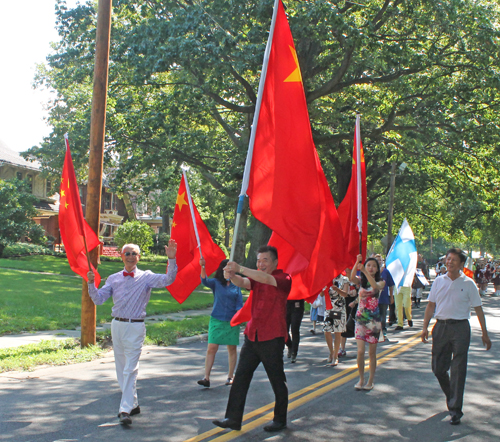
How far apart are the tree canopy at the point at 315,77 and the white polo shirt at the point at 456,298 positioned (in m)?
10.8

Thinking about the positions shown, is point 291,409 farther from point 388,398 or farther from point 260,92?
point 260,92

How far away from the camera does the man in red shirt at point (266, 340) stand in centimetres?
568

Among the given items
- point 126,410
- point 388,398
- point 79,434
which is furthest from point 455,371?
point 79,434

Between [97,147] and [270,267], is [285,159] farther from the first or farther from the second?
[97,147]

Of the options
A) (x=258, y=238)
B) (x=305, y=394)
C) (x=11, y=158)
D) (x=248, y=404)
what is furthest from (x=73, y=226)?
(x=11, y=158)

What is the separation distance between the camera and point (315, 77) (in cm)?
2352

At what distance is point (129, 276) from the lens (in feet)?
20.7

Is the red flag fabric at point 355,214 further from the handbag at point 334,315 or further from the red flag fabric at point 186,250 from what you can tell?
the handbag at point 334,315

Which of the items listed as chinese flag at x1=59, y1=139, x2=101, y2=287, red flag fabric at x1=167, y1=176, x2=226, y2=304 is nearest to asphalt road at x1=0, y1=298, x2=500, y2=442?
red flag fabric at x1=167, y1=176, x2=226, y2=304

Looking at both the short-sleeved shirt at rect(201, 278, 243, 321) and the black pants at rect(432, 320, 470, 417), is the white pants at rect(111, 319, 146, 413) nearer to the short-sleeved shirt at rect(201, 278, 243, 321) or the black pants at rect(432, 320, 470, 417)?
the short-sleeved shirt at rect(201, 278, 243, 321)

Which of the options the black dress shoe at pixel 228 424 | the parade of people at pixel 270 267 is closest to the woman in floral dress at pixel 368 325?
the parade of people at pixel 270 267

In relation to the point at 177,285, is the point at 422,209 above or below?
above

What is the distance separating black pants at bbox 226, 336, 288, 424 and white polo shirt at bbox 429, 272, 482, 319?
2116 mm

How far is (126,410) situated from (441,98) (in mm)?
17955
